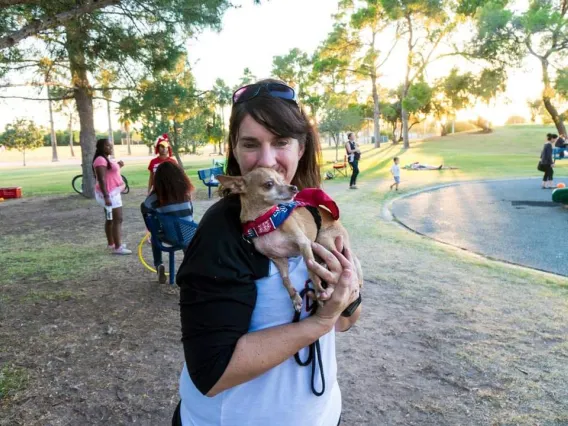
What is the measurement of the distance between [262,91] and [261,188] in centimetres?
38

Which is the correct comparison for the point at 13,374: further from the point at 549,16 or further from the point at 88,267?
the point at 549,16

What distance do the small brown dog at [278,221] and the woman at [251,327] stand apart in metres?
0.03

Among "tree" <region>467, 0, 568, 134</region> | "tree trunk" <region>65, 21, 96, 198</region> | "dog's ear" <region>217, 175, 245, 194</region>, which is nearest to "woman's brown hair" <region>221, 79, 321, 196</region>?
"dog's ear" <region>217, 175, 245, 194</region>

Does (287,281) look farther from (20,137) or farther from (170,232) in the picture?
(20,137)

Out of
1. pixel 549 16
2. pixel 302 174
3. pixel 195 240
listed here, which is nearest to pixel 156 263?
pixel 302 174

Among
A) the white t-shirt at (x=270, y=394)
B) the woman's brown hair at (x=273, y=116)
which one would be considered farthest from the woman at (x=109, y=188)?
the white t-shirt at (x=270, y=394)

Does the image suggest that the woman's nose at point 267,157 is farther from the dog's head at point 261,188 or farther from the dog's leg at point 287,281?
the dog's leg at point 287,281

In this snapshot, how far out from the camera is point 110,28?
28.2 ft

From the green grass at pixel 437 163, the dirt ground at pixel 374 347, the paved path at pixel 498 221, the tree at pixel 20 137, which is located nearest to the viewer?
the dirt ground at pixel 374 347

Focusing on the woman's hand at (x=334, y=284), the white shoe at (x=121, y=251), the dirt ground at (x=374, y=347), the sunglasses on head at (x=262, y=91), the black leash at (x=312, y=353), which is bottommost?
the dirt ground at (x=374, y=347)

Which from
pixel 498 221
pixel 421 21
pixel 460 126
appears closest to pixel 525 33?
pixel 421 21

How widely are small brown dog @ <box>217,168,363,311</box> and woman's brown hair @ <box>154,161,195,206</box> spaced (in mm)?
4594

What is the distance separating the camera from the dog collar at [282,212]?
1.34m

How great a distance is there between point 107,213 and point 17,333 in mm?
3465
